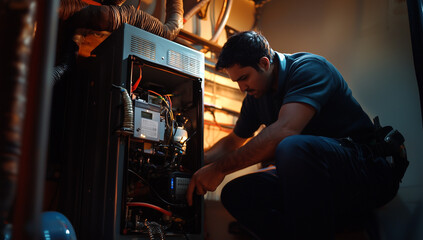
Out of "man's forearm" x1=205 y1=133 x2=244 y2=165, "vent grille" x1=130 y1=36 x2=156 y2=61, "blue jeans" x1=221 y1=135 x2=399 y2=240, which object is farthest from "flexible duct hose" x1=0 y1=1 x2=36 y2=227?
"man's forearm" x1=205 y1=133 x2=244 y2=165

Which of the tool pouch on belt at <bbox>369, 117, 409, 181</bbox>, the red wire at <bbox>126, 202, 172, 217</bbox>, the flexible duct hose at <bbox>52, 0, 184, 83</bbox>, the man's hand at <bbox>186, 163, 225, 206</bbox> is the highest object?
the flexible duct hose at <bbox>52, 0, 184, 83</bbox>

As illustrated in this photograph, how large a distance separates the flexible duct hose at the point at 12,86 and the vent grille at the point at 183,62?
122 cm

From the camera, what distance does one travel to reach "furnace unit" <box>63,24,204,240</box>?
1290 mm

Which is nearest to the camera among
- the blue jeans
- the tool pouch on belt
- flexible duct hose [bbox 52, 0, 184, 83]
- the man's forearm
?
the blue jeans

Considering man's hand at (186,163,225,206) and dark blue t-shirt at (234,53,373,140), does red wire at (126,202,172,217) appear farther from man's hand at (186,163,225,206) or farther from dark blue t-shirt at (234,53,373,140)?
dark blue t-shirt at (234,53,373,140)

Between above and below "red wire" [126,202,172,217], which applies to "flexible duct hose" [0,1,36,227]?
above

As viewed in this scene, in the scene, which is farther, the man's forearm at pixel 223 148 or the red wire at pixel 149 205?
the man's forearm at pixel 223 148

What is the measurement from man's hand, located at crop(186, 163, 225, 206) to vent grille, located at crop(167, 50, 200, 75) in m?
0.51

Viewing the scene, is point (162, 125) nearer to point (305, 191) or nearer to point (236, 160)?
point (236, 160)

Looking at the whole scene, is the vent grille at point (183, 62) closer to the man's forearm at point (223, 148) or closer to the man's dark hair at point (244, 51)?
the man's dark hair at point (244, 51)

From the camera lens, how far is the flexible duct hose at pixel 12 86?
1.01 feet

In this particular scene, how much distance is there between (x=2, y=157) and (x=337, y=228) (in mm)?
1406

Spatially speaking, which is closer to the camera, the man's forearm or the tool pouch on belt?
the tool pouch on belt

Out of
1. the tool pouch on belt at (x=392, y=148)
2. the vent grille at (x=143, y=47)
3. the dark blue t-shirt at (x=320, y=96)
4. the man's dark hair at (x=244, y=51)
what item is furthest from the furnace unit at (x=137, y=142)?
the tool pouch on belt at (x=392, y=148)
